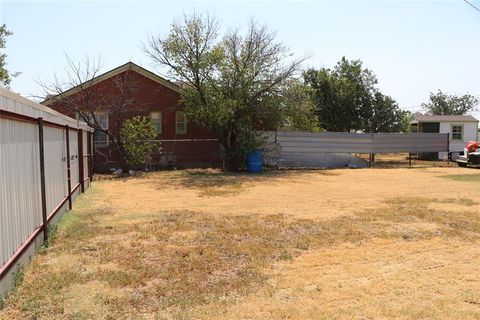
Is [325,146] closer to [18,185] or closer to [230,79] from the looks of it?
[230,79]

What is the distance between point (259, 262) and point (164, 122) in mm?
16985

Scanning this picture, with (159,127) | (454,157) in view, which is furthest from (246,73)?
(454,157)

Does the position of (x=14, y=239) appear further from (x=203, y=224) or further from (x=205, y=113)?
(x=205, y=113)

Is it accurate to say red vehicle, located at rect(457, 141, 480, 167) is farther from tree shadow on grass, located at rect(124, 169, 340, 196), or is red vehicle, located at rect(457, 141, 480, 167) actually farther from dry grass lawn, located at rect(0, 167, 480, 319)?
dry grass lawn, located at rect(0, 167, 480, 319)

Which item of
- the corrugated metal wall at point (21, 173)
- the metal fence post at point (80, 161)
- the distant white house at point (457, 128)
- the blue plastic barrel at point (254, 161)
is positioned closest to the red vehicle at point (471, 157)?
the distant white house at point (457, 128)

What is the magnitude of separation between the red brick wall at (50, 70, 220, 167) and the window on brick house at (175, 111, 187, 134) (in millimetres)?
160

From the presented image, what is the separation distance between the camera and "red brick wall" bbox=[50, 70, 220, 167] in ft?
68.0

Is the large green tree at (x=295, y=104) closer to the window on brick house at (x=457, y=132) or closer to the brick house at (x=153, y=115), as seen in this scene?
the brick house at (x=153, y=115)

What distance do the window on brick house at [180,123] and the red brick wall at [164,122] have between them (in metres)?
0.16

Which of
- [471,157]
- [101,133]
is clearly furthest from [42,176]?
[471,157]

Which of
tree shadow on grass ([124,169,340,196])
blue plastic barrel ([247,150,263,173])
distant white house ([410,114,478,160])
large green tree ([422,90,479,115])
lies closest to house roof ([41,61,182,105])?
blue plastic barrel ([247,150,263,173])

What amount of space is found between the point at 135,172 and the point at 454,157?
21.6 meters

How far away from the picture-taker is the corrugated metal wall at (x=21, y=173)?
437cm

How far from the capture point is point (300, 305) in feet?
13.4
